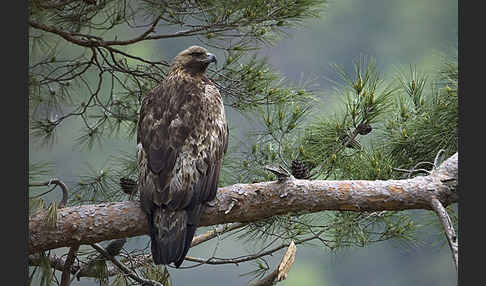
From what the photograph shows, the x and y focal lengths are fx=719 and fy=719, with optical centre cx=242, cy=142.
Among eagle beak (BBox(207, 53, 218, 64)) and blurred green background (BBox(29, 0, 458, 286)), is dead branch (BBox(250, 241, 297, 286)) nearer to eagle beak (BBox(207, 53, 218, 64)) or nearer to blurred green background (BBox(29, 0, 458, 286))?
eagle beak (BBox(207, 53, 218, 64))

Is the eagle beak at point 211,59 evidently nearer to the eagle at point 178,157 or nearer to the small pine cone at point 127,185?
the eagle at point 178,157

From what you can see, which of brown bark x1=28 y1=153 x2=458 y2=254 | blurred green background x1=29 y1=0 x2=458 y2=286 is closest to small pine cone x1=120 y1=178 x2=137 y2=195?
brown bark x1=28 y1=153 x2=458 y2=254

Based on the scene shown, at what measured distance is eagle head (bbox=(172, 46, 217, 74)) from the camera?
2.72 meters

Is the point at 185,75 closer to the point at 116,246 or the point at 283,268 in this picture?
the point at 116,246

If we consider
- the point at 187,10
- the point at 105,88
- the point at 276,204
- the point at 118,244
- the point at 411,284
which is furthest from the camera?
the point at 411,284

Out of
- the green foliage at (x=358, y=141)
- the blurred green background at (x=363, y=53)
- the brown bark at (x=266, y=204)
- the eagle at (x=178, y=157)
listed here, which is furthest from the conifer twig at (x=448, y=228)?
the blurred green background at (x=363, y=53)

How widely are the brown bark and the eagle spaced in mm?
54

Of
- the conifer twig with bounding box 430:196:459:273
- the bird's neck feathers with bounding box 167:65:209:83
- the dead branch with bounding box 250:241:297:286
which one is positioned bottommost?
the dead branch with bounding box 250:241:297:286

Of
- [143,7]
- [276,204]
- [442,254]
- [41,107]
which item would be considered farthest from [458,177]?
[442,254]

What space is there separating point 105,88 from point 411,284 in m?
3.36

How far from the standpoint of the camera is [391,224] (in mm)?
2814

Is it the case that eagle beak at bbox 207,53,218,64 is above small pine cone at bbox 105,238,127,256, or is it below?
above

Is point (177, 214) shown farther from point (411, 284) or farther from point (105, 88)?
point (411, 284)

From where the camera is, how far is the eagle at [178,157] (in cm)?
218
